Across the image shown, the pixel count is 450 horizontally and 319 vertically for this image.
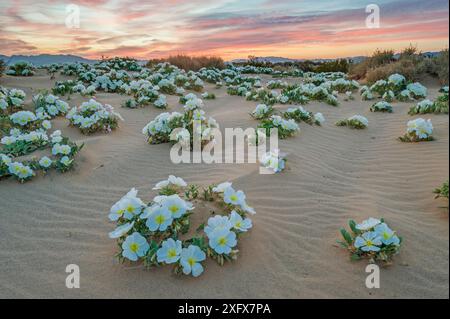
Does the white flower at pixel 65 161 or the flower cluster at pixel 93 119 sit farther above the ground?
the flower cluster at pixel 93 119

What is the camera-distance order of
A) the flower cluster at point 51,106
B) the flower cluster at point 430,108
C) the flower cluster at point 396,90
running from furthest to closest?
the flower cluster at point 396,90, the flower cluster at point 51,106, the flower cluster at point 430,108

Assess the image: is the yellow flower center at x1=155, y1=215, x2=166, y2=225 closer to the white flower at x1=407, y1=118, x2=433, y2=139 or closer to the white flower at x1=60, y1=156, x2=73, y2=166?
the white flower at x1=60, y1=156, x2=73, y2=166

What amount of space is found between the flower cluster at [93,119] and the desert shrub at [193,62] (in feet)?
41.7

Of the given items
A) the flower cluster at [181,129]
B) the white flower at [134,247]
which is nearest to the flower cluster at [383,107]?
the flower cluster at [181,129]

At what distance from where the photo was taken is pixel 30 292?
2734 millimetres

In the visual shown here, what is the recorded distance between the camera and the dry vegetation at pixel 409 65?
1184 centimetres

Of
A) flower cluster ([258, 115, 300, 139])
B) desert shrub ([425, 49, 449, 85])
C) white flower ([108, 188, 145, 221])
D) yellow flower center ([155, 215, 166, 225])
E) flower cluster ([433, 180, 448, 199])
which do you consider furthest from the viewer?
→ desert shrub ([425, 49, 449, 85])

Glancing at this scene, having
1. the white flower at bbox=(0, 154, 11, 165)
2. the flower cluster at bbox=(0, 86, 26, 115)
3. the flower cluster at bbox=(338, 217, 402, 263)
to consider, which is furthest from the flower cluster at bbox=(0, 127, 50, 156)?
the flower cluster at bbox=(338, 217, 402, 263)

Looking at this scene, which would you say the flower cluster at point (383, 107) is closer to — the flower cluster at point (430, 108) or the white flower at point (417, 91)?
the flower cluster at point (430, 108)

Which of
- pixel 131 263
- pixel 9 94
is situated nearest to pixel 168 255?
pixel 131 263

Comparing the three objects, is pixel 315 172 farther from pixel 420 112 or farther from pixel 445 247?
pixel 420 112

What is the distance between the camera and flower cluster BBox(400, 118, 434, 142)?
5488 mm

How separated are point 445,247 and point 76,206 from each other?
140 inches

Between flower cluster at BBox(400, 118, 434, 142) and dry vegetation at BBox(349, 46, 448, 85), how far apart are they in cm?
576
